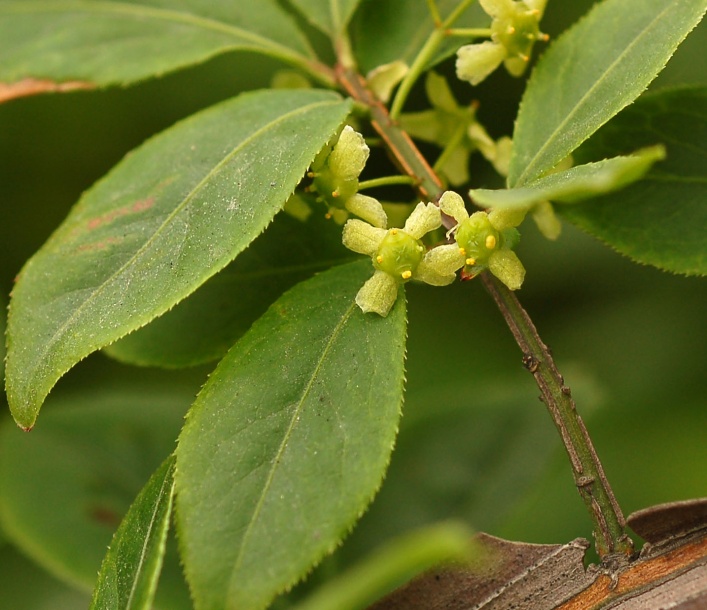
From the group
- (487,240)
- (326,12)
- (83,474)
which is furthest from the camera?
(83,474)

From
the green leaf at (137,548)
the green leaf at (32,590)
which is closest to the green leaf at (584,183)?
the green leaf at (137,548)

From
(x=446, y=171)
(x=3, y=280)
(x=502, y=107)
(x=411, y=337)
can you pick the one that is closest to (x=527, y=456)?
(x=446, y=171)

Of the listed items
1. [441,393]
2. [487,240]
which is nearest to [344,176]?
[487,240]

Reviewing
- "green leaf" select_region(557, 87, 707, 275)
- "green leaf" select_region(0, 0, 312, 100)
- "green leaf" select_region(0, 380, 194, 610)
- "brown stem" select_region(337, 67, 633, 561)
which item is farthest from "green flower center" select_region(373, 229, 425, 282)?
"green leaf" select_region(0, 380, 194, 610)

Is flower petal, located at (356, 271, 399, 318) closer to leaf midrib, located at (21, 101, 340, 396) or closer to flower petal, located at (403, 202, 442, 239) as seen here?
flower petal, located at (403, 202, 442, 239)

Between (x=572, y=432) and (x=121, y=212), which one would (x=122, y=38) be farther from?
(x=572, y=432)

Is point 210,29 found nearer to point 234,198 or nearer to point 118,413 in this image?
point 234,198

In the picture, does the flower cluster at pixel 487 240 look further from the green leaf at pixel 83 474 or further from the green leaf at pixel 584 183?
the green leaf at pixel 83 474
